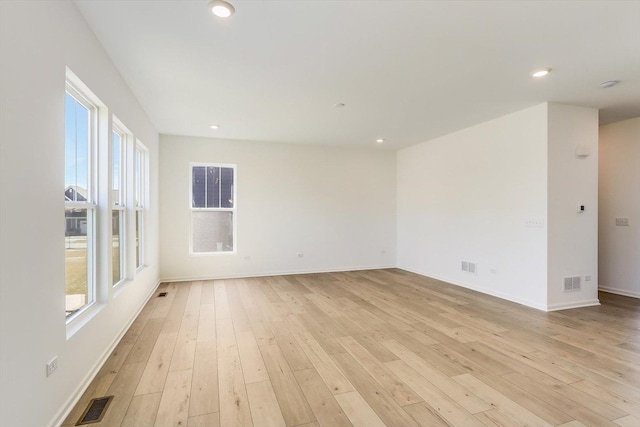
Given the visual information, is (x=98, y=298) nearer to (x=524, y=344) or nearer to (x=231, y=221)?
(x=231, y=221)

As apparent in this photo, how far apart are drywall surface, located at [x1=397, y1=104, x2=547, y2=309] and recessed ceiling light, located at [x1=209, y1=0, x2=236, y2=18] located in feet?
12.9

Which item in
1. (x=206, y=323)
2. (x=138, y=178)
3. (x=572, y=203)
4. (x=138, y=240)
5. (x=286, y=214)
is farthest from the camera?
(x=286, y=214)

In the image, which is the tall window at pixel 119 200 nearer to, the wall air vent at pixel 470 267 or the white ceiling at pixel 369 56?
the white ceiling at pixel 369 56

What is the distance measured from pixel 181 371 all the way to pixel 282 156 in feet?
14.9

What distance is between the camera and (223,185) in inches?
238

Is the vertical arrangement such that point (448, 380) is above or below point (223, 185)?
below

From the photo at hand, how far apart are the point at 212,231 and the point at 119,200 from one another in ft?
8.38

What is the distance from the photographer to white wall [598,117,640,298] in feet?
15.3

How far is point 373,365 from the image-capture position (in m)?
2.56

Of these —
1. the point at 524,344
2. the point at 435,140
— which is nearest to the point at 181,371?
the point at 524,344

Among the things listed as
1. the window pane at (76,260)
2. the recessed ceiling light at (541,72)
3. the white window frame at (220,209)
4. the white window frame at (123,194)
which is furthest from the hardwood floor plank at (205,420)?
the white window frame at (220,209)

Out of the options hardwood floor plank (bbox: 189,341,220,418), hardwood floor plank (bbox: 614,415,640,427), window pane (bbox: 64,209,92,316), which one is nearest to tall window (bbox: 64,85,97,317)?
window pane (bbox: 64,209,92,316)

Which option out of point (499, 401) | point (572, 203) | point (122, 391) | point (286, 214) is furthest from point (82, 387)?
point (572, 203)

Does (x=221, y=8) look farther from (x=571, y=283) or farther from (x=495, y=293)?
(x=571, y=283)
